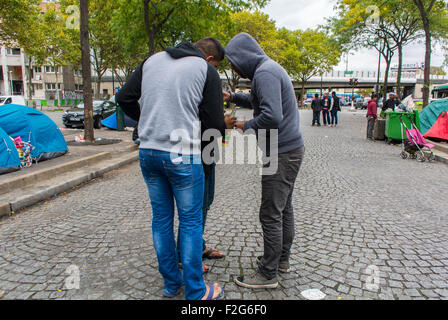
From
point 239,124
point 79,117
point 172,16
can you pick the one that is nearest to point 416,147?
point 239,124

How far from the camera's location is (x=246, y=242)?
139 inches

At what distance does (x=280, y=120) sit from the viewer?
2.34m

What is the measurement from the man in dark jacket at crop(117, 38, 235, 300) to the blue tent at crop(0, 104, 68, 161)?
571 centimetres

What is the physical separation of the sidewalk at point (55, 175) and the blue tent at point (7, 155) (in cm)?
14

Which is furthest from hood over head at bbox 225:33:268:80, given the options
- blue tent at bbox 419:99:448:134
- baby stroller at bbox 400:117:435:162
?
blue tent at bbox 419:99:448:134

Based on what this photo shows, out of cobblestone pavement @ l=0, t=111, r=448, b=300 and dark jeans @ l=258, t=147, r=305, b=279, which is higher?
dark jeans @ l=258, t=147, r=305, b=279

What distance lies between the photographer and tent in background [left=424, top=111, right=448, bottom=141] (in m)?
10.6

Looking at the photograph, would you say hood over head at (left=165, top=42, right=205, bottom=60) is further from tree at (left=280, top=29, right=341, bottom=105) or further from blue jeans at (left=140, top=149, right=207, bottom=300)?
tree at (left=280, top=29, right=341, bottom=105)

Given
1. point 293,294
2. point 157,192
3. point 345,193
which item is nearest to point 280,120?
point 157,192

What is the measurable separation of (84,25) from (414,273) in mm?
10139

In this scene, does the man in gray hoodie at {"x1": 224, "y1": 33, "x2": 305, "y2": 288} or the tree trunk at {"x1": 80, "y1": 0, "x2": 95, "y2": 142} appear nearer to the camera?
the man in gray hoodie at {"x1": 224, "y1": 33, "x2": 305, "y2": 288}

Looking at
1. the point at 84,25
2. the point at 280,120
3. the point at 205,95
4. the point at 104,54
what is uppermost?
the point at 104,54
